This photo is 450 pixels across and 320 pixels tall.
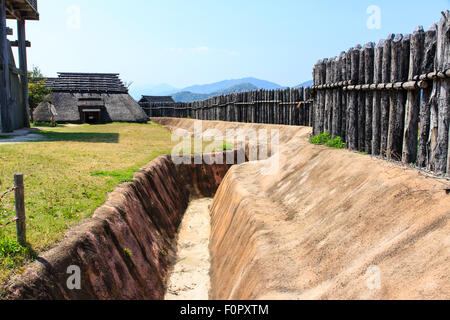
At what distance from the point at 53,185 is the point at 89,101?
94.2 feet

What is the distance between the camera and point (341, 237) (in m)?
5.43

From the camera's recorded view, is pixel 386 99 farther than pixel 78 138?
No

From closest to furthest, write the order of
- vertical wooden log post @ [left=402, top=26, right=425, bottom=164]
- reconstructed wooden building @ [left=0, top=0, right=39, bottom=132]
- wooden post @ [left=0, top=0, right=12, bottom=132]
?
vertical wooden log post @ [left=402, top=26, right=425, bottom=164], wooden post @ [left=0, top=0, right=12, bottom=132], reconstructed wooden building @ [left=0, top=0, right=39, bottom=132]

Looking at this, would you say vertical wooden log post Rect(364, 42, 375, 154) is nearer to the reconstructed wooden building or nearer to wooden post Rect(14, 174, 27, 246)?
wooden post Rect(14, 174, 27, 246)

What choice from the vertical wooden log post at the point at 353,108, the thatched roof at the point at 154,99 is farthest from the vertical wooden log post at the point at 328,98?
the thatched roof at the point at 154,99

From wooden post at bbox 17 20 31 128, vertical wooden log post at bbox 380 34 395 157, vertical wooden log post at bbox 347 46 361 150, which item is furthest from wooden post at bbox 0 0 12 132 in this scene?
vertical wooden log post at bbox 380 34 395 157

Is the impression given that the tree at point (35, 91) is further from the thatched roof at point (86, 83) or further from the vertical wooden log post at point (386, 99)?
the vertical wooden log post at point (386, 99)

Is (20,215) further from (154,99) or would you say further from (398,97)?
(154,99)

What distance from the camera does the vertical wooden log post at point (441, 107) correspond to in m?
5.95

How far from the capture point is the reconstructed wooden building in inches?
717

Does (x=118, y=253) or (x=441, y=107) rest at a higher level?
(x=441, y=107)

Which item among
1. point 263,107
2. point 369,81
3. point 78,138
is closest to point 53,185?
point 369,81

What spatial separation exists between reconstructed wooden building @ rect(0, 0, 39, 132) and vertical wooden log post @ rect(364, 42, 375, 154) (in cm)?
1643

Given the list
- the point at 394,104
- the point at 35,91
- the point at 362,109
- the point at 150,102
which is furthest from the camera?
the point at 150,102
